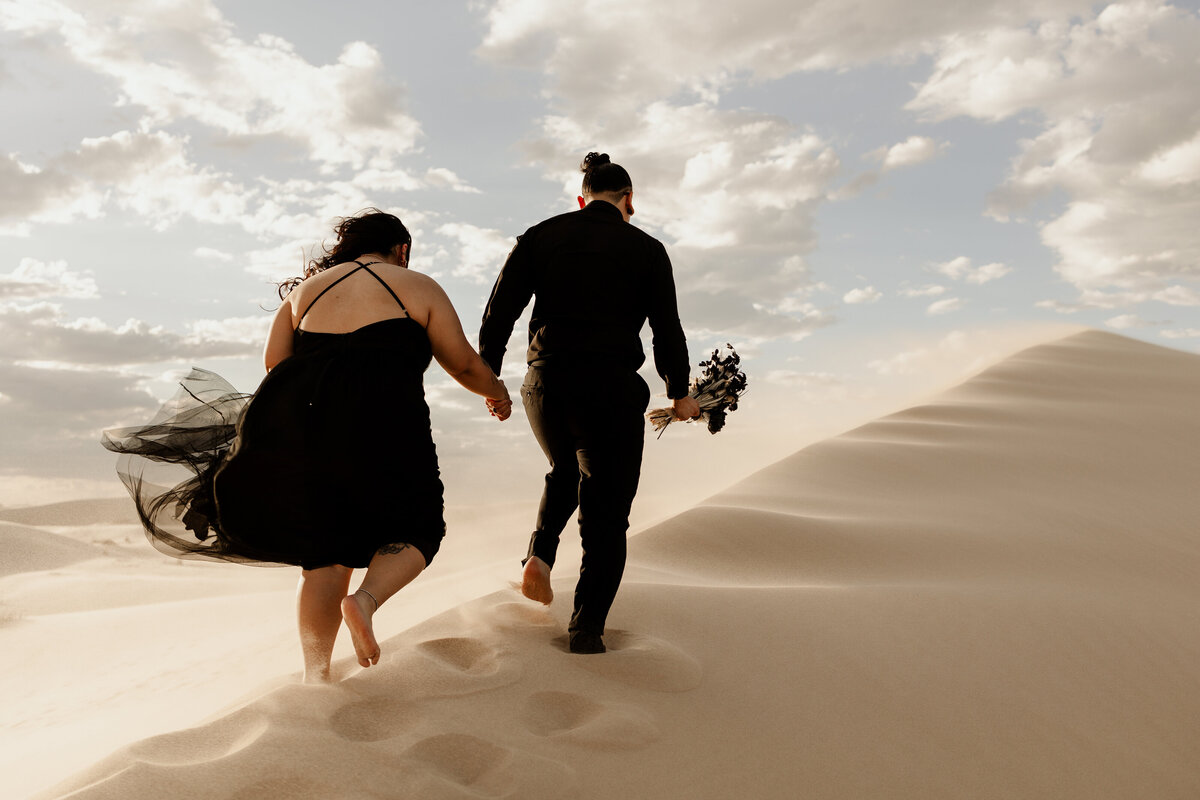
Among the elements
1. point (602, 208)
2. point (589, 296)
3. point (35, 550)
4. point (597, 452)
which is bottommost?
point (35, 550)

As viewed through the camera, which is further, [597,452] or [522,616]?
Answer: [522,616]

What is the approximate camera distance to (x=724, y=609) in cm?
407

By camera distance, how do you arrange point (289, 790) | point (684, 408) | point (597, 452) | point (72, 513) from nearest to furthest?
point (289, 790) < point (597, 452) < point (684, 408) < point (72, 513)

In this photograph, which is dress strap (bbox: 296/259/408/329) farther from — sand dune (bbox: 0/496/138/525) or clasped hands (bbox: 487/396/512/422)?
sand dune (bbox: 0/496/138/525)

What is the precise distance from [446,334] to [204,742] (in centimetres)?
152

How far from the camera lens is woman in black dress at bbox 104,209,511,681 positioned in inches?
119

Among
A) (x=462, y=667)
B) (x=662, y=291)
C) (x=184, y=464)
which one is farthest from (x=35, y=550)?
(x=662, y=291)

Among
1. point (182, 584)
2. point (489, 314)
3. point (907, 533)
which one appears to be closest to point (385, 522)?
point (489, 314)

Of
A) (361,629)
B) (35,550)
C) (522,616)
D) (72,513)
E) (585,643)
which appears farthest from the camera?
(72,513)

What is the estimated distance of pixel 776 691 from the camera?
3283 mm

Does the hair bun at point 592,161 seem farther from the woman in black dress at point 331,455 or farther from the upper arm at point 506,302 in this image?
the woman in black dress at point 331,455

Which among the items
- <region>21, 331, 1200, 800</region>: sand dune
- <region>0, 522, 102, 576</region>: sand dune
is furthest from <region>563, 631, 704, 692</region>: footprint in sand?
<region>0, 522, 102, 576</region>: sand dune

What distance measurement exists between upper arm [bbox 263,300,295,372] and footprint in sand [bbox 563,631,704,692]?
4.97 ft

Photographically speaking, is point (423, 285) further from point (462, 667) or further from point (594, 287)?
point (462, 667)
